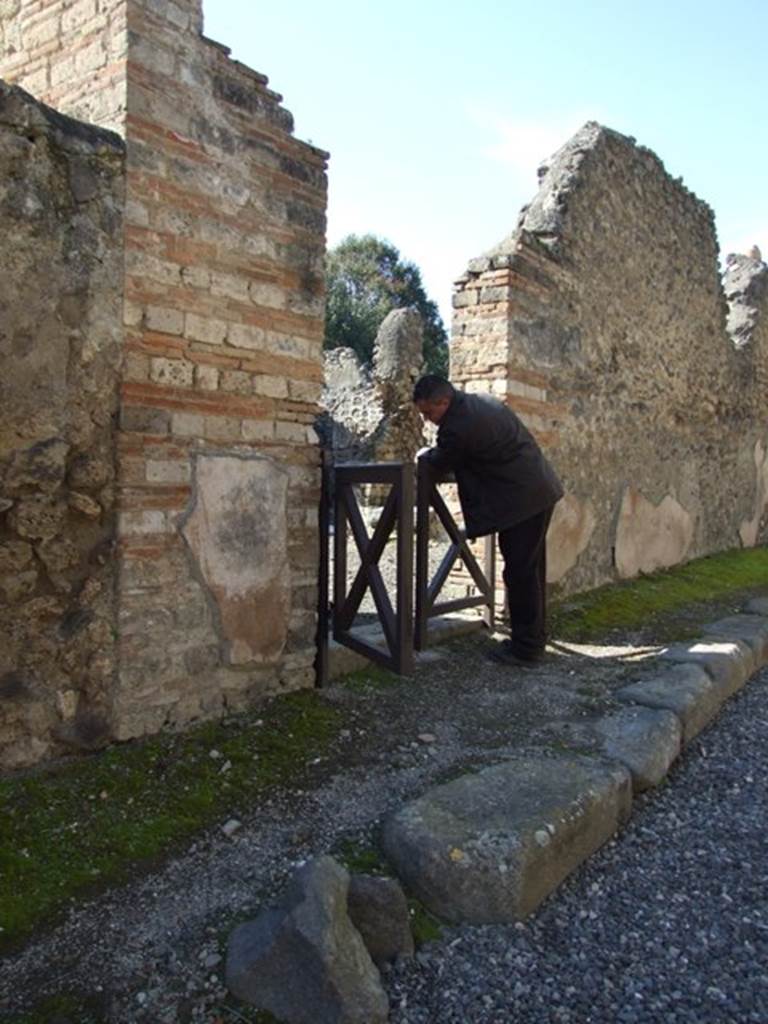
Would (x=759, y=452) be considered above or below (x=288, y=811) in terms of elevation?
above

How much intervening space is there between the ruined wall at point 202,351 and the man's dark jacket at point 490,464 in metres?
0.81

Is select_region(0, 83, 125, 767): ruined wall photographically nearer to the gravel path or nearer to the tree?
the gravel path

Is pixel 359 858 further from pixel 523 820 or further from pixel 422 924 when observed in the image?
pixel 523 820

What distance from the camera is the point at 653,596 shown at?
6.46 metres

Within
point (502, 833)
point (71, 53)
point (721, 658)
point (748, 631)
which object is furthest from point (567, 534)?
point (71, 53)

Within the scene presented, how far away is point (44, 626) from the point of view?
Result: 270 cm

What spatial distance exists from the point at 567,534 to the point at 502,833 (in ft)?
12.5

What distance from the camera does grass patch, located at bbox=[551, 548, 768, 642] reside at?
545 centimetres

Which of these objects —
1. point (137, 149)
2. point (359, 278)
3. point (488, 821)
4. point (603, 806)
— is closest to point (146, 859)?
point (488, 821)

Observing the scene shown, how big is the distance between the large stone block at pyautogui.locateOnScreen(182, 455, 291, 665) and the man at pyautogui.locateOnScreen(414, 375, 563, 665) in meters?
1.02

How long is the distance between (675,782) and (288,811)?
164 cm

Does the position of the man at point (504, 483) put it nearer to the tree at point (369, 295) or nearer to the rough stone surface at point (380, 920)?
the rough stone surface at point (380, 920)

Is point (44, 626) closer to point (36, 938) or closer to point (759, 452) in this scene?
point (36, 938)

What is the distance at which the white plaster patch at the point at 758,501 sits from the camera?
10.1m
